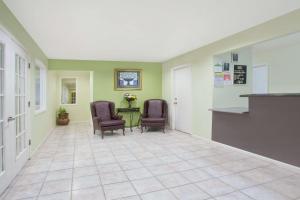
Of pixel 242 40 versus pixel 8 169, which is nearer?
pixel 8 169

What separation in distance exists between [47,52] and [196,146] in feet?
13.8

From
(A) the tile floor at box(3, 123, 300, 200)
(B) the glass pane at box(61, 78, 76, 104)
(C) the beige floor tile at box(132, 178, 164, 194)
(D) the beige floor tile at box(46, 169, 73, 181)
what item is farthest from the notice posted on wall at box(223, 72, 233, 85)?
(B) the glass pane at box(61, 78, 76, 104)

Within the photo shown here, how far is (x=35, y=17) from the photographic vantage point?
282cm

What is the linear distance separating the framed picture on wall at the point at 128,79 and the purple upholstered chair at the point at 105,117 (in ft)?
2.64

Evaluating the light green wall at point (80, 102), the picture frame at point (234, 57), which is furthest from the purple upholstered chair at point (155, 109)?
the light green wall at point (80, 102)

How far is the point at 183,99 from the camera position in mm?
5621

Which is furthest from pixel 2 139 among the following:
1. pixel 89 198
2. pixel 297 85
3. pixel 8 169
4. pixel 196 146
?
pixel 297 85

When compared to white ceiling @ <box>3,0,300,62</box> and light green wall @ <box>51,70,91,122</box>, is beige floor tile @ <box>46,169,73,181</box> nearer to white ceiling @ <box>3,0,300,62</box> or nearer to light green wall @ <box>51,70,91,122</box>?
white ceiling @ <box>3,0,300,62</box>

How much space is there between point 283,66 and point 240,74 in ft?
4.98

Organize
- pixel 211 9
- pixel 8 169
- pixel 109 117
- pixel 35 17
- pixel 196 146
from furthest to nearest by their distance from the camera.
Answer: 1. pixel 109 117
2. pixel 196 146
3. pixel 35 17
4. pixel 211 9
5. pixel 8 169

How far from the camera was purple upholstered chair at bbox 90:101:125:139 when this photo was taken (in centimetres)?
511

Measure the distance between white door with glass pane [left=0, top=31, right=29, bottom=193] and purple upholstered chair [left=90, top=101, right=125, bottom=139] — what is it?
2203 mm

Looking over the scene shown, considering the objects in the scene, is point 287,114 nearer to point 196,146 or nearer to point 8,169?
A: point 196,146

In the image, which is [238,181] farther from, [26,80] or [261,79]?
[261,79]
